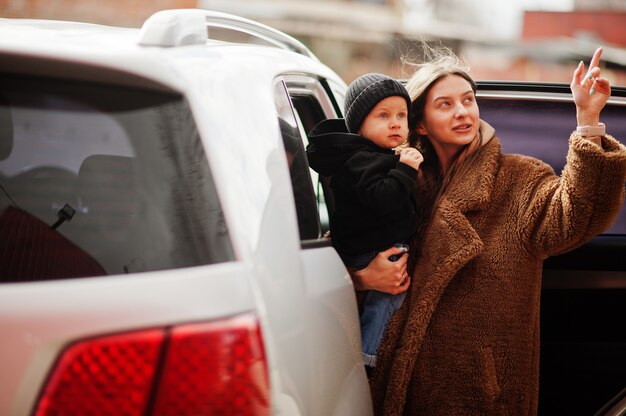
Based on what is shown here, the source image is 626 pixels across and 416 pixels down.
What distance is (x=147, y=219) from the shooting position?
1417 mm

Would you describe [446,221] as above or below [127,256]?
below

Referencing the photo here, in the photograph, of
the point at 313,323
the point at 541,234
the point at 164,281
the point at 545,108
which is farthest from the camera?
the point at 545,108

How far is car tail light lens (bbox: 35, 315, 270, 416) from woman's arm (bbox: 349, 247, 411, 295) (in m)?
1.08

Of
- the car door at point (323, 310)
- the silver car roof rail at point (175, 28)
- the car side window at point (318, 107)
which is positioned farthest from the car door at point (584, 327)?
the silver car roof rail at point (175, 28)

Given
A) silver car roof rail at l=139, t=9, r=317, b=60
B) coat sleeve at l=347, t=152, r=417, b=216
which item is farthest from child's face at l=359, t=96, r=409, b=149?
silver car roof rail at l=139, t=9, r=317, b=60

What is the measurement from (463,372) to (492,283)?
0.97 feet

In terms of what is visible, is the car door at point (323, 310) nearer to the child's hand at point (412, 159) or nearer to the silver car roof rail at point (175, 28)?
the silver car roof rail at point (175, 28)

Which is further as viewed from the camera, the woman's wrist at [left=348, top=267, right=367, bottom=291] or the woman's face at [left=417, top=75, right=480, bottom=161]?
the woman's face at [left=417, top=75, right=480, bottom=161]

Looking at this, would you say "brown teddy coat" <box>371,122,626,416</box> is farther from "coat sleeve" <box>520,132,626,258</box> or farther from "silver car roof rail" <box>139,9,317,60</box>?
"silver car roof rail" <box>139,9,317,60</box>

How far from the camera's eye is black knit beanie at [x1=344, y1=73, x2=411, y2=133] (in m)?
2.64

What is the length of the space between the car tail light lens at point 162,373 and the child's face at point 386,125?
142 centimetres

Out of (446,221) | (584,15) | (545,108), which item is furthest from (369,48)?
(446,221)

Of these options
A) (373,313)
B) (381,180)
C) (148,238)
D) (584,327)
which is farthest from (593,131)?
(148,238)

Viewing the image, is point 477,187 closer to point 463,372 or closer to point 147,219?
point 463,372
